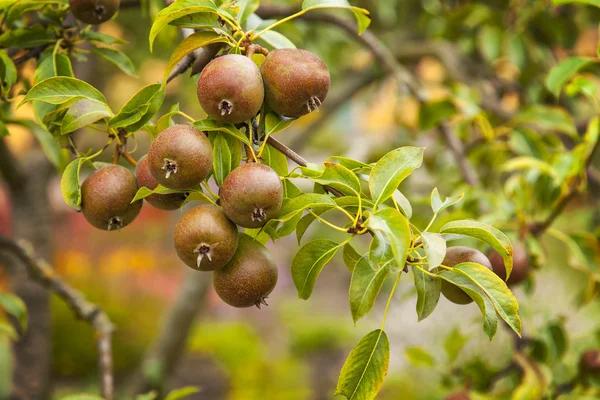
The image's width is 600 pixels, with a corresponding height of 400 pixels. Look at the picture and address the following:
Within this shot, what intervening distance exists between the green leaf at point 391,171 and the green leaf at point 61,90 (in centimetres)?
29

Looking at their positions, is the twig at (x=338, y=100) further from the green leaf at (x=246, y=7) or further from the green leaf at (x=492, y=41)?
the green leaf at (x=246, y=7)

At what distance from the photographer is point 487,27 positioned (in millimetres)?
1414

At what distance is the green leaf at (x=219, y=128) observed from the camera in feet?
1.63

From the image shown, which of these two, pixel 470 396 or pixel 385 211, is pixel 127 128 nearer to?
pixel 385 211

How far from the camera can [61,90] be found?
55cm

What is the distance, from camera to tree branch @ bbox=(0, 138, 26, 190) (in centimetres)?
122

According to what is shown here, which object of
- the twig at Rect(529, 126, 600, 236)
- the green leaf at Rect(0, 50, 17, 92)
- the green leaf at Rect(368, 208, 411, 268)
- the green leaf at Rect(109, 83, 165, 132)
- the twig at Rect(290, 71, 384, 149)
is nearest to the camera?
the green leaf at Rect(368, 208, 411, 268)

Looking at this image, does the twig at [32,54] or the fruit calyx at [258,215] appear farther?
the twig at [32,54]

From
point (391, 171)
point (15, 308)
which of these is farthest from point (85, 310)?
point (391, 171)

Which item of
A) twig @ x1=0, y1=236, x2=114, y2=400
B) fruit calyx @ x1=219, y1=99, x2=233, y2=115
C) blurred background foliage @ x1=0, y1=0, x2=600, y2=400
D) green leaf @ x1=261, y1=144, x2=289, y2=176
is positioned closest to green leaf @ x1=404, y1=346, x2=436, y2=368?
blurred background foliage @ x1=0, y1=0, x2=600, y2=400

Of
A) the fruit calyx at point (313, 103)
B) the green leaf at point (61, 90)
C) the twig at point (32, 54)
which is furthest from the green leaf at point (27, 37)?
the fruit calyx at point (313, 103)

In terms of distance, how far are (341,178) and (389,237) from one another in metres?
0.10

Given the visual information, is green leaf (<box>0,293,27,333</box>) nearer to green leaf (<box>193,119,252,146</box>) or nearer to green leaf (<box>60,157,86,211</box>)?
green leaf (<box>60,157,86,211</box>)

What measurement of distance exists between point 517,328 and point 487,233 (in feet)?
0.29
